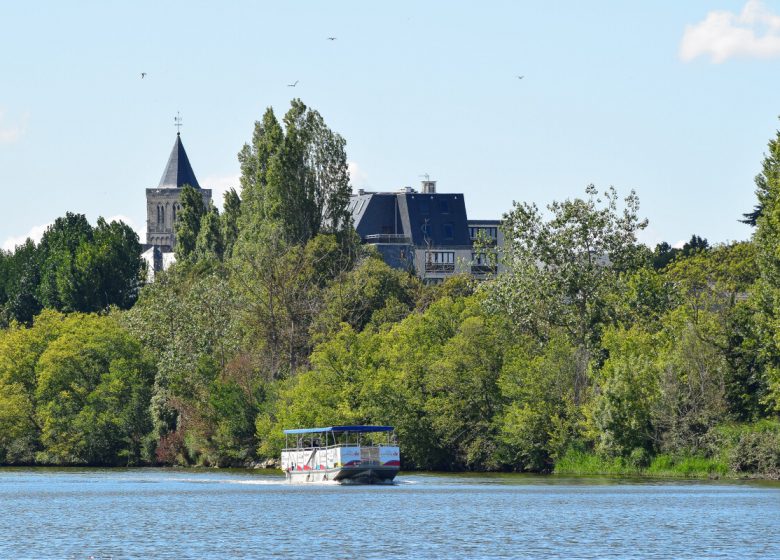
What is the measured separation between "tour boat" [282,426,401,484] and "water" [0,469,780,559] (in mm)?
1859

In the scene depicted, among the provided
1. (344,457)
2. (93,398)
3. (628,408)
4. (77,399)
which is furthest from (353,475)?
(77,399)

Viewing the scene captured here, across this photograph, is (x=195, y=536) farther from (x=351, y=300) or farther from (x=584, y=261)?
(x=351, y=300)

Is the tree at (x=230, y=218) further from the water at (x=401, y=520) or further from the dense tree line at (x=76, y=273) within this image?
the water at (x=401, y=520)

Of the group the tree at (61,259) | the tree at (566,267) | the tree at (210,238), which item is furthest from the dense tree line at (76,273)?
the tree at (566,267)

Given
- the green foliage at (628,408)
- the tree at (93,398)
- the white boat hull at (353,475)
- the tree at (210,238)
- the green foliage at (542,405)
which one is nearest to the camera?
the green foliage at (628,408)

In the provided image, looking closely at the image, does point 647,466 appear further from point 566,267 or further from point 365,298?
point 365,298

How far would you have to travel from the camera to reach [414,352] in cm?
10419

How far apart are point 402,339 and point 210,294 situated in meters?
21.4

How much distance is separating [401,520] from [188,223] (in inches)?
4489

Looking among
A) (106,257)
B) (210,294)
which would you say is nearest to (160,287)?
(210,294)

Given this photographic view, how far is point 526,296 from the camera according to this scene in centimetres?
10119

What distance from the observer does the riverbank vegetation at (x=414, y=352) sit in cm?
8600

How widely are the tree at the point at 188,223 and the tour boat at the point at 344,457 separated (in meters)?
76.3

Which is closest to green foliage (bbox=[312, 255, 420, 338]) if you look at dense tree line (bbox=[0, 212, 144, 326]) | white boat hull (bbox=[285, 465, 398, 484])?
white boat hull (bbox=[285, 465, 398, 484])
